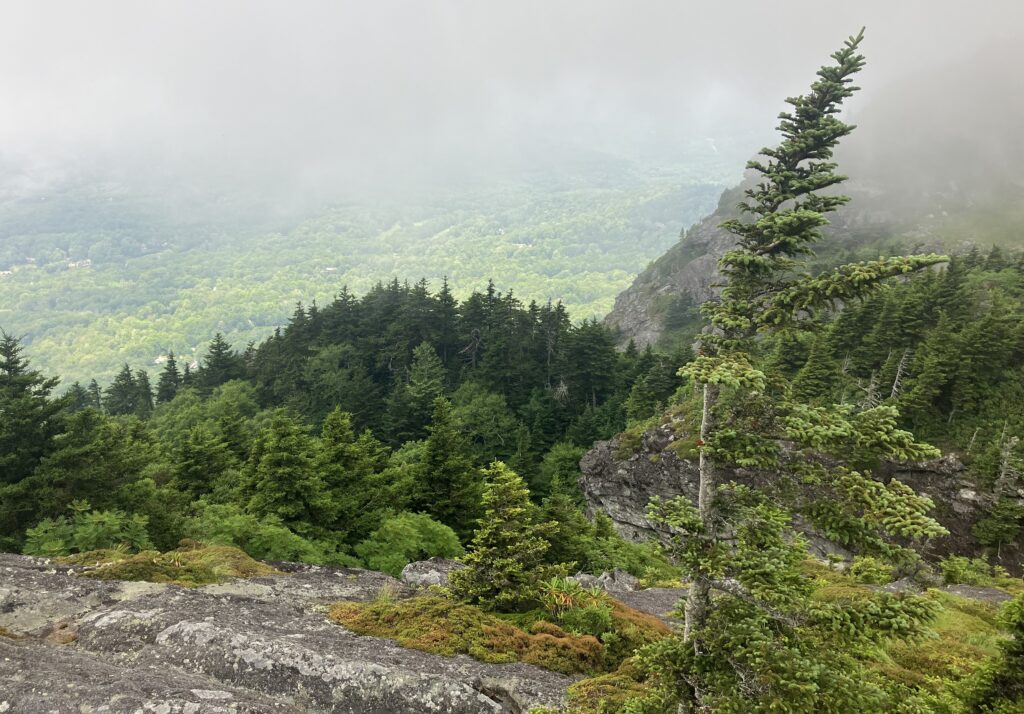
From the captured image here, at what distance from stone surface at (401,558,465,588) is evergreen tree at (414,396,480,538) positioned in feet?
29.5

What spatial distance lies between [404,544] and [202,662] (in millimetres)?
13696

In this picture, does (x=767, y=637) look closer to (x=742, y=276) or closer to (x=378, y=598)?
(x=742, y=276)

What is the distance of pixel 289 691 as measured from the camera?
33.2 feet

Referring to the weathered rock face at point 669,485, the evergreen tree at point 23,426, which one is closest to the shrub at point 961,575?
the weathered rock face at point 669,485

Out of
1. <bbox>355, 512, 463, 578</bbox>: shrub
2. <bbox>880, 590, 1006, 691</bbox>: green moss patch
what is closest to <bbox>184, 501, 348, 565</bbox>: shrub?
<bbox>355, 512, 463, 578</bbox>: shrub

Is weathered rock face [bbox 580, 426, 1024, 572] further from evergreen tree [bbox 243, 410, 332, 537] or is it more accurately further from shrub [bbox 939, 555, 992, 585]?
evergreen tree [bbox 243, 410, 332, 537]

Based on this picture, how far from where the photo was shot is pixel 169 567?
15305 millimetres

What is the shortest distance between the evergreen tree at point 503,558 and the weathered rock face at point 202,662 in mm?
2874

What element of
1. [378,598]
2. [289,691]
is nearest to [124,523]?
[378,598]

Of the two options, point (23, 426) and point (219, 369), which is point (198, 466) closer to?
point (23, 426)

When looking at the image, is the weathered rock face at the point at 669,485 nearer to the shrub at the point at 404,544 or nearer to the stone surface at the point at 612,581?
the stone surface at the point at 612,581

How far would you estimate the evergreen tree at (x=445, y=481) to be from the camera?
99.9ft

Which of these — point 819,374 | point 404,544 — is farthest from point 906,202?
point 404,544

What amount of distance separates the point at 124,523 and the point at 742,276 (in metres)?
23.6
